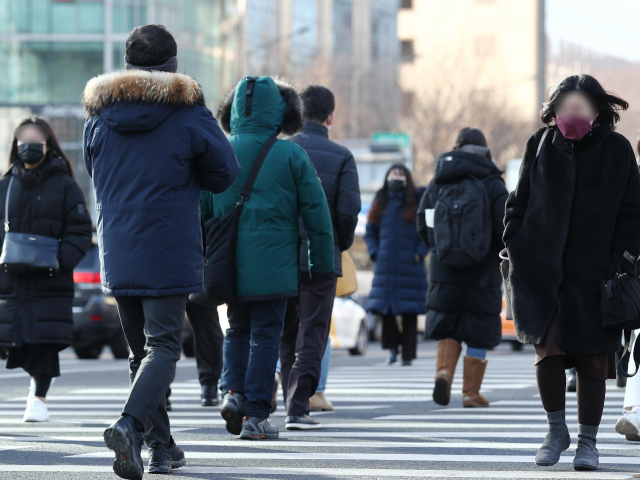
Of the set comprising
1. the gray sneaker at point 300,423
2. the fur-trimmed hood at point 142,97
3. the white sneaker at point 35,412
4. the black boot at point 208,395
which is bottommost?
the black boot at point 208,395

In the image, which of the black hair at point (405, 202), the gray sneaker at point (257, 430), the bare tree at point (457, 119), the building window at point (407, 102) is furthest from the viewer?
the building window at point (407, 102)

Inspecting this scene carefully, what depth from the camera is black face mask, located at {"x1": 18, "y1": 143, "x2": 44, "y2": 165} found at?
333 inches

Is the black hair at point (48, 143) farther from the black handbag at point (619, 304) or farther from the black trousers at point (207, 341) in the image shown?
the black handbag at point (619, 304)

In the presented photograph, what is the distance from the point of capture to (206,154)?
5.84 meters

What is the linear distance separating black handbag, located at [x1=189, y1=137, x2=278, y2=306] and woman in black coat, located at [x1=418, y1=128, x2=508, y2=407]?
2.68 metres

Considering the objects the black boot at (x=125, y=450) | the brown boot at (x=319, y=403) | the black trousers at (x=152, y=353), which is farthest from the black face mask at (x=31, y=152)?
the black boot at (x=125, y=450)

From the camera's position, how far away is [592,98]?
5.98 meters

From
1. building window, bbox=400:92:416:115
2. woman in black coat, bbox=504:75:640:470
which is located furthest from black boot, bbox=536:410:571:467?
building window, bbox=400:92:416:115

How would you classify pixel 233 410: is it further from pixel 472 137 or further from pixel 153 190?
pixel 472 137

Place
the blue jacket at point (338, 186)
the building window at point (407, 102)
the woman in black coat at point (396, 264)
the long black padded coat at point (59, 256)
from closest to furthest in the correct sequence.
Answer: the blue jacket at point (338, 186) → the long black padded coat at point (59, 256) → the woman in black coat at point (396, 264) → the building window at point (407, 102)

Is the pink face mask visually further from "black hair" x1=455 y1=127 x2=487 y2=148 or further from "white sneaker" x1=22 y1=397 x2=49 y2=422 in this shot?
"white sneaker" x1=22 y1=397 x2=49 y2=422

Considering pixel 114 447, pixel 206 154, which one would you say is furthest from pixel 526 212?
pixel 114 447

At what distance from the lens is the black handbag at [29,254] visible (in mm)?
8336

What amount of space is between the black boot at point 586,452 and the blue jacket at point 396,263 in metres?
8.49
